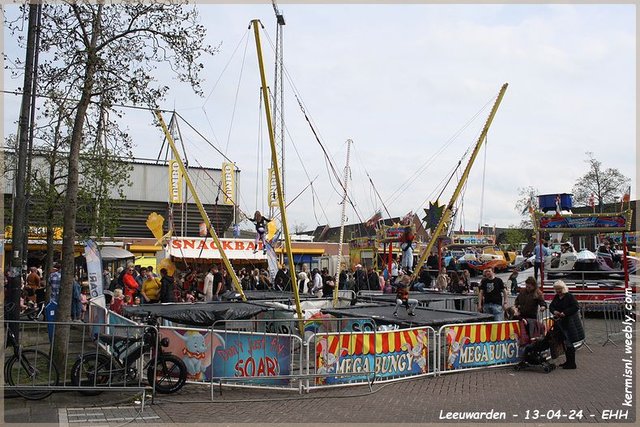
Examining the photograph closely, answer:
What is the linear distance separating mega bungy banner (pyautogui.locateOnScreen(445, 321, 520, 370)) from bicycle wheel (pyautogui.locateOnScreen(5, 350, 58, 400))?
19.7 ft

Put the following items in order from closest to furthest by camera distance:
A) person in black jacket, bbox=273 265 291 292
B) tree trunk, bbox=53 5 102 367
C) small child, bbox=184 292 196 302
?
tree trunk, bbox=53 5 102 367 → small child, bbox=184 292 196 302 → person in black jacket, bbox=273 265 291 292

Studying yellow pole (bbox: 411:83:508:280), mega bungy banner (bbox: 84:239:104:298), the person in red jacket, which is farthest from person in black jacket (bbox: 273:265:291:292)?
mega bungy banner (bbox: 84:239:104:298)

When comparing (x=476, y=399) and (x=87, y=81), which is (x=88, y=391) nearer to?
(x=87, y=81)

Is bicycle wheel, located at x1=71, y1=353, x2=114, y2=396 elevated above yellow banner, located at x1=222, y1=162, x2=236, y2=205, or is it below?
below

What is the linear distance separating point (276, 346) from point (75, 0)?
612cm

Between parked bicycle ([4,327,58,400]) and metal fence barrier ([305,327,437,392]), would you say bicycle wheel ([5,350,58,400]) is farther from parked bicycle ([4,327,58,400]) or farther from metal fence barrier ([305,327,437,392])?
metal fence barrier ([305,327,437,392])

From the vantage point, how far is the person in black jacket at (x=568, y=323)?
35.0 feet

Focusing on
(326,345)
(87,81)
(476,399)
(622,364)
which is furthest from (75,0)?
(622,364)

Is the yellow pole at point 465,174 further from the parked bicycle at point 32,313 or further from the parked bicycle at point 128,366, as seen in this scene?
the parked bicycle at point 32,313

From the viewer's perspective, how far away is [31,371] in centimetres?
840

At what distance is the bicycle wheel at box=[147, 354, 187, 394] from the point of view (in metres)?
8.77

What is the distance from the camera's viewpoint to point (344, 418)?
751 cm

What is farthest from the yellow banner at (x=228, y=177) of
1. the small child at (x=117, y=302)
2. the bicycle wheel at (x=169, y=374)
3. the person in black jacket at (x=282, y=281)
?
the bicycle wheel at (x=169, y=374)

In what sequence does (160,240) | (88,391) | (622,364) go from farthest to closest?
(160,240)
(622,364)
(88,391)
